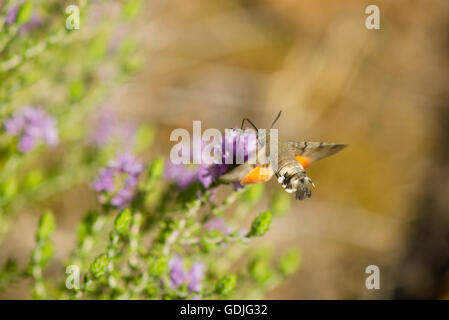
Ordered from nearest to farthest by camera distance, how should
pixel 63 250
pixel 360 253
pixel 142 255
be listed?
1. pixel 142 255
2. pixel 63 250
3. pixel 360 253

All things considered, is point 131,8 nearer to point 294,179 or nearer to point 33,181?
point 33,181

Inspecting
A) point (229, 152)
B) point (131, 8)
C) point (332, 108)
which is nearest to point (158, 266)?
point (229, 152)

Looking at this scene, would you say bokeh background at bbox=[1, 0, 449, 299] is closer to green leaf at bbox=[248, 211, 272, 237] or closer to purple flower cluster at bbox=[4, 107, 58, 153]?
purple flower cluster at bbox=[4, 107, 58, 153]

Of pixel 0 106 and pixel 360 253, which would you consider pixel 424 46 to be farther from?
pixel 0 106

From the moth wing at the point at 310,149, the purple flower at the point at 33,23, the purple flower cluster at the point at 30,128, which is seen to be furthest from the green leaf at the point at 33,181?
the moth wing at the point at 310,149
